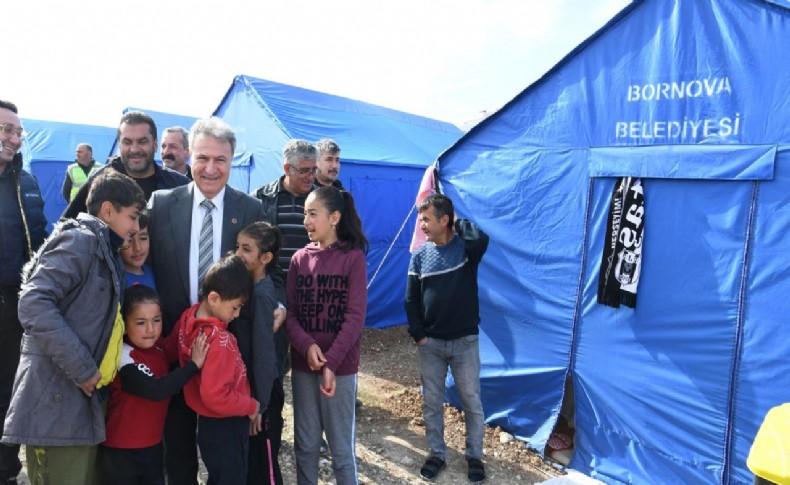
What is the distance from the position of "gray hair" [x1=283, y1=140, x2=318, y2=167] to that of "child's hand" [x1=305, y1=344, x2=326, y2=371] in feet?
5.25

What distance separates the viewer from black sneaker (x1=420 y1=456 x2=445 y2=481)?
A: 3695 millimetres

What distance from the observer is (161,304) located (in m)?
2.51

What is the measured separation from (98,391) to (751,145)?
372 cm

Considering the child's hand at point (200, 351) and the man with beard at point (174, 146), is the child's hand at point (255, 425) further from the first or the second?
the man with beard at point (174, 146)

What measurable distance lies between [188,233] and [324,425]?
1.23 metres

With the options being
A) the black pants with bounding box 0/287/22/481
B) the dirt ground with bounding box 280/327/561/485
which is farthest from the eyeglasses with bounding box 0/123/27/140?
the dirt ground with bounding box 280/327/561/485

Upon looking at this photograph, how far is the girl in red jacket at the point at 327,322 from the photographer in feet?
9.07

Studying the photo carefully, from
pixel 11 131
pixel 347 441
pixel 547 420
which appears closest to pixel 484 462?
pixel 547 420

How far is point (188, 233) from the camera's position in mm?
2482

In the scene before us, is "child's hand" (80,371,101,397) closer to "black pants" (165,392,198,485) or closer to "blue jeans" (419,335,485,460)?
"black pants" (165,392,198,485)

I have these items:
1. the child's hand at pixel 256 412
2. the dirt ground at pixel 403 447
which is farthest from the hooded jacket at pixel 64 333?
the dirt ground at pixel 403 447

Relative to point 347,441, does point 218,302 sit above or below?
above

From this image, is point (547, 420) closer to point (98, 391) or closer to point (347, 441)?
point (347, 441)

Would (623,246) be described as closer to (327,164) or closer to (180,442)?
(327,164)
